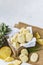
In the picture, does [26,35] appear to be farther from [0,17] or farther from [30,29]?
Answer: [0,17]

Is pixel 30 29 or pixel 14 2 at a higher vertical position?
pixel 14 2

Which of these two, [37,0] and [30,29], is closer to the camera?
[30,29]

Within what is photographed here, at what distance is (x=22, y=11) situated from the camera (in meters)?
1.67

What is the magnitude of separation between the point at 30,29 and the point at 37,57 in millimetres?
147

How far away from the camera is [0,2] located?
1.74m

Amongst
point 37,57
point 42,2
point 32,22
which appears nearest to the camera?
point 37,57

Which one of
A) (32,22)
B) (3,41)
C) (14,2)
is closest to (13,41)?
(3,41)

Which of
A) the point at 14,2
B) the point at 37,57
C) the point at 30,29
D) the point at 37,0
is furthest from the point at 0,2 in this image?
the point at 37,57

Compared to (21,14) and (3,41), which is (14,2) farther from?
(3,41)

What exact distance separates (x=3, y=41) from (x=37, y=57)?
174 millimetres

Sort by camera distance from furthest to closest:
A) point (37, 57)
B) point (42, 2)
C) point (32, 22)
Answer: point (42, 2) → point (32, 22) → point (37, 57)

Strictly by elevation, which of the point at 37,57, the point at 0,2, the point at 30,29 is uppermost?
the point at 0,2

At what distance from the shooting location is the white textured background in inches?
63.6

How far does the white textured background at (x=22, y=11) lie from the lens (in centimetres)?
162
